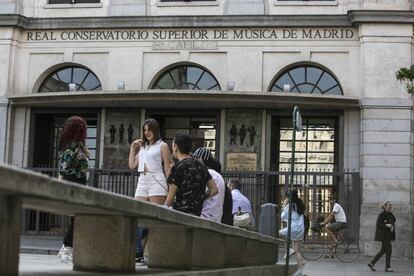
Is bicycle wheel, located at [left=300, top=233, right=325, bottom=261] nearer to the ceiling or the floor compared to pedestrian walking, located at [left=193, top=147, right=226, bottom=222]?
nearer to the floor

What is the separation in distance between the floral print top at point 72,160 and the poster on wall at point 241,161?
15.7 meters

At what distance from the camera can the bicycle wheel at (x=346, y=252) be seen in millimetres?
21531

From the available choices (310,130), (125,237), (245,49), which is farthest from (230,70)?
(125,237)

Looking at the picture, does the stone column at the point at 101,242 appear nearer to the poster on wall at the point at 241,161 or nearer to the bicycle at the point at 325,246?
the bicycle at the point at 325,246

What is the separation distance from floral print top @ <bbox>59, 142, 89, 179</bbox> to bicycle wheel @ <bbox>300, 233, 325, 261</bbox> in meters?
13.6

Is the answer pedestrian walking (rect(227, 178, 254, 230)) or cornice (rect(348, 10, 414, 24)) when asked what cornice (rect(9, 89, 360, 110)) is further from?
pedestrian walking (rect(227, 178, 254, 230))

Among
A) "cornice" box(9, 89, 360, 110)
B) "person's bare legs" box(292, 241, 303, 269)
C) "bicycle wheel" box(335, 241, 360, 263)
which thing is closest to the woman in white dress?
"person's bare legs" box(292, 241, 303, 269)

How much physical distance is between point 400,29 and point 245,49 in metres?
5.34

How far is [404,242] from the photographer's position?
75.5 feet

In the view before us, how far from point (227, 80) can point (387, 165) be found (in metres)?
6.23

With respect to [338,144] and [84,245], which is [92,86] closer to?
[338,144]

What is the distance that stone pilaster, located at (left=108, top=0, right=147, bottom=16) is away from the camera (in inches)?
1017

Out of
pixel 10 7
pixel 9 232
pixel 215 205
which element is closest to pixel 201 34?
pixel 10 7

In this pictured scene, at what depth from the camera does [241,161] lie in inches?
972
